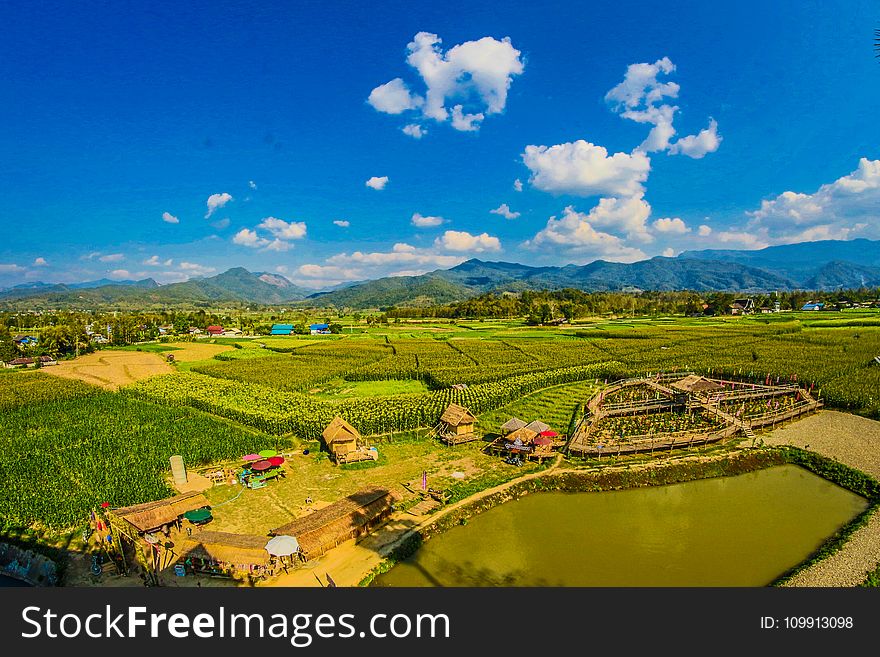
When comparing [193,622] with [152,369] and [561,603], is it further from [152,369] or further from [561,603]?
[152,369]

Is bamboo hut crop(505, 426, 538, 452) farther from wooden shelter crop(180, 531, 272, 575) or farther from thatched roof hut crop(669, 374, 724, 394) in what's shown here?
thatched roof hut crop(669, 374, 724, 394)

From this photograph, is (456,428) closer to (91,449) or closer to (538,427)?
(538,427)

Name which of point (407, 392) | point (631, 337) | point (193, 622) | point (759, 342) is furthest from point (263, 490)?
point (759, 342)

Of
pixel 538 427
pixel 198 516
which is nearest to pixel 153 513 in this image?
Answer: pixel 198 516

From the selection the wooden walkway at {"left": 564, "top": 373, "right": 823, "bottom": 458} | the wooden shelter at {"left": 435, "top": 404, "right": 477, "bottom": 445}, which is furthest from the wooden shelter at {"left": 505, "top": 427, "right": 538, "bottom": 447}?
the wooden shelter at {"left": 435, "top": 404, "right": 477, "bottom": 445}

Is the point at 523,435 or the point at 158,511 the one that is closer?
the point at 158,511

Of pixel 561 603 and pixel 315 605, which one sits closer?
pixel 315 605
